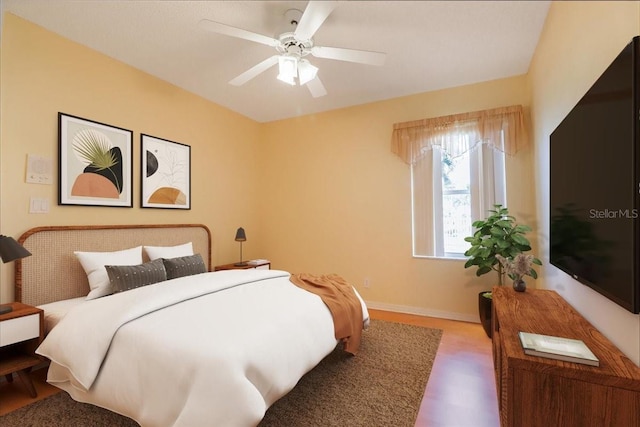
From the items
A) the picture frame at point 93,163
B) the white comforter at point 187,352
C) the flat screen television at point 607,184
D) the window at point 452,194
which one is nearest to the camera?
the flat screen television at point 607,184

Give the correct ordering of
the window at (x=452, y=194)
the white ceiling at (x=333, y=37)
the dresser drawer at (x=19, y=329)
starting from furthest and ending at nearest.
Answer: the window at (x=452, y=194) → the white ceiling at (x=333, y=37) → the dresser drawer at (x=19, y=329)

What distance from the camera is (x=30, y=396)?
2025mm

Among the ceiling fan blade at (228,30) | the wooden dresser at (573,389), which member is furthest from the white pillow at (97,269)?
the wooden dresser at (573,389)

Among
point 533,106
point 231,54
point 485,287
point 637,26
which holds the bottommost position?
point 485,287

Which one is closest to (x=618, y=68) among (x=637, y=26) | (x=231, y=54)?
(x=637, y=26)

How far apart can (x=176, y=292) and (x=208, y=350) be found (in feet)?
2.65

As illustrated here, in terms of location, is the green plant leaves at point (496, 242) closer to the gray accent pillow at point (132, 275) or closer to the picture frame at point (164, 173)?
the gray accent pillow at point (132, 275)

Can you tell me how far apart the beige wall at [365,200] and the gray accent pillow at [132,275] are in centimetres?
221

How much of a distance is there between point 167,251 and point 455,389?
2765 millimetres

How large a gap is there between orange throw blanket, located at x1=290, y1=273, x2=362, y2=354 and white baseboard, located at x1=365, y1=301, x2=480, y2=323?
52.7 inches

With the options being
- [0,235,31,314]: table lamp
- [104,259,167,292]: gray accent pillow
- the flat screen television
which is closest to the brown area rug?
[0,235,31,314]: table lamp

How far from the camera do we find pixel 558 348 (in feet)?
3.93

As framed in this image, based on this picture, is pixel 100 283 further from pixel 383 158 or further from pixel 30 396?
pixel 383 158

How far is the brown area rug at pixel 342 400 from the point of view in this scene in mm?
1748
